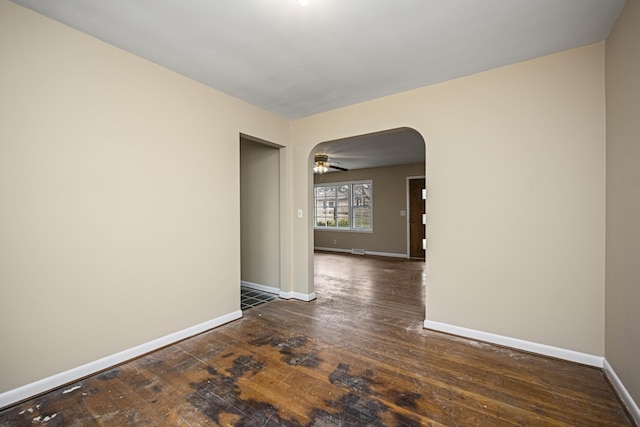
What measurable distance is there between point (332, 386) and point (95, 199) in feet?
7.46

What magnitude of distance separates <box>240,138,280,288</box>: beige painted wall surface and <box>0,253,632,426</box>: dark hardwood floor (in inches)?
56.6

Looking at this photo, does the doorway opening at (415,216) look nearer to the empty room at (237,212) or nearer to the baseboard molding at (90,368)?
the empty room at (237,212)

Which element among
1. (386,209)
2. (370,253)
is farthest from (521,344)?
(370,253)

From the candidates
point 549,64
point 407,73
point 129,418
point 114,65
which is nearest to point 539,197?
point 549,64

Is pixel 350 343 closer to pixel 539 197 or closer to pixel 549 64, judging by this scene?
pixel 539 197

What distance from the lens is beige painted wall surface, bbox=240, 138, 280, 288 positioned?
416 centimetres

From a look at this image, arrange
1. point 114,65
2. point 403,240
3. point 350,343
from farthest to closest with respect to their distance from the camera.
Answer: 1. point 403,240
2. point 350,343
3. point 114,65

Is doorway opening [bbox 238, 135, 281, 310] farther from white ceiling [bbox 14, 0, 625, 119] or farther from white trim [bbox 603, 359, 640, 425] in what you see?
white trim [bbox 603, 359, 640, 425]

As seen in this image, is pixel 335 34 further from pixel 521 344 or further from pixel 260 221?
pixel 521 344

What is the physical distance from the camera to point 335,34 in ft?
6.76

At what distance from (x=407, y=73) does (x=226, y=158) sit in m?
2.10

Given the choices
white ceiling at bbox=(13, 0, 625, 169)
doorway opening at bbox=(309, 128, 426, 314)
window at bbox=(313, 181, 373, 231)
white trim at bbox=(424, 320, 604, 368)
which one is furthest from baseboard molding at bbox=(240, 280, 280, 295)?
window at bbox=(313, 181, 373, 231)

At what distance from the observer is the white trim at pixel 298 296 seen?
12.6 feet

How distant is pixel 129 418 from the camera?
163 cm
